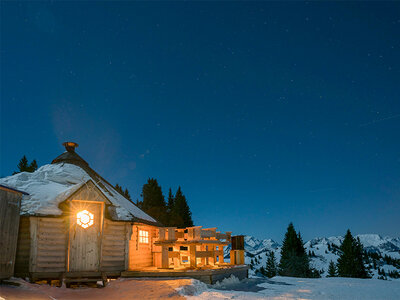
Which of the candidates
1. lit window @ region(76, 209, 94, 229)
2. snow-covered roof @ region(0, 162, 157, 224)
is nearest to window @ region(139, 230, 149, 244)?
snow-covered roof @ region(0, 162, 157, 224)

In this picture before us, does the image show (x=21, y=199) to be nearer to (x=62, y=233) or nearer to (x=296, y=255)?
(x=62, y=233)

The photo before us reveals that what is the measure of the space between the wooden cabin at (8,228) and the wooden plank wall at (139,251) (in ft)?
18.3

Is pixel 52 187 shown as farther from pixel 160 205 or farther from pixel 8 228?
pixel 160 205

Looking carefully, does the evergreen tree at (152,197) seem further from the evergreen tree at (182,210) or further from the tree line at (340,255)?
the tree line at (340,255)

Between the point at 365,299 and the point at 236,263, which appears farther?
the point at 236,263

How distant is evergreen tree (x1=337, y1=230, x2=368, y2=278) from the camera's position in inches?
1946

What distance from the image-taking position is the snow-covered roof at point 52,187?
14594 mm

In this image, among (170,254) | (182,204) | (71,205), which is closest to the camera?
(71,205)

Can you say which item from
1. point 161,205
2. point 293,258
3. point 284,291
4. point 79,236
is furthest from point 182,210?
point 284,291

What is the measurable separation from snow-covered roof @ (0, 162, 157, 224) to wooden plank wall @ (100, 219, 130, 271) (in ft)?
1.83

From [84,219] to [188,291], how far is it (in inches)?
244

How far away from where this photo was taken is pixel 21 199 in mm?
14156

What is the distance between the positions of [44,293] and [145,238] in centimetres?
718

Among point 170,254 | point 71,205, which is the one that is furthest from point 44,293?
point 170,254
